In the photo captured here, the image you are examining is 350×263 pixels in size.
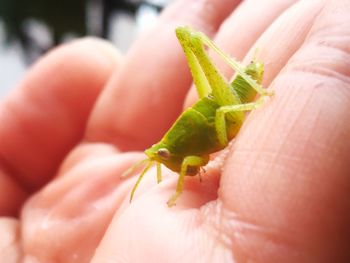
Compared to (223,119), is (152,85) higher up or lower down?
lower down

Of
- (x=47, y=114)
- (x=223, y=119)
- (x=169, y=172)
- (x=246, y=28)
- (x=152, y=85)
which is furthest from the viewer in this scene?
(x=47, y=114)

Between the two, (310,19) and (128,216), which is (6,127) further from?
(310,19)

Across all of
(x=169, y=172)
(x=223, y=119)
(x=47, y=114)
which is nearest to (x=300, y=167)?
(x=223, y=119)

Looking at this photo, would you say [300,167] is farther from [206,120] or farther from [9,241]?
[9,241]

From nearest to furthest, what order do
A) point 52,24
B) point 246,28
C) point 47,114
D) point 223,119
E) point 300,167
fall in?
point 300,167 → point 223,119 → point 246,28 → point 47,114 → point 52,24

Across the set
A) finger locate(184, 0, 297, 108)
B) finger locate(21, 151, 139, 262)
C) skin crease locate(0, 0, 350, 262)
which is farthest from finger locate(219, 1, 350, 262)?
finger locate(21, 151, 139, 262)

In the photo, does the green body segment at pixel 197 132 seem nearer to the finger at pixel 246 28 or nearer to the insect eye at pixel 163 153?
the insect eye at pixel 163 153
